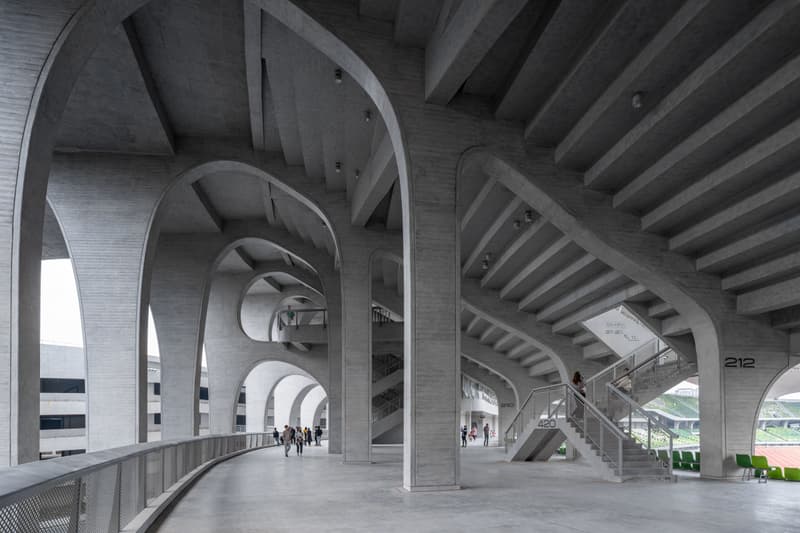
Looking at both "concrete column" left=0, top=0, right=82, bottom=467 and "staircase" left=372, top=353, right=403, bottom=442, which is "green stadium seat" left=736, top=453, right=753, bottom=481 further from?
"staircase" left=372, top=353, right=403, bottom=442

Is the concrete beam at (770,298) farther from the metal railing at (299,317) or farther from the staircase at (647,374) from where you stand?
the metal railing at (299,317)

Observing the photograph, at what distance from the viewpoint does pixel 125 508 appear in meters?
8.03

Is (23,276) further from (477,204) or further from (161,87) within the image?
(477,204)

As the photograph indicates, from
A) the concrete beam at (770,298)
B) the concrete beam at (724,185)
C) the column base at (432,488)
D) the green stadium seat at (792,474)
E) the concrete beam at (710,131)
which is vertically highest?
the concrete beam at (710,131)

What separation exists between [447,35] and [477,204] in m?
7.77

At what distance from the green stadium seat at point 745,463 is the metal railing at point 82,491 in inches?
522

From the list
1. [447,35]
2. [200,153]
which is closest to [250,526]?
[447,35]

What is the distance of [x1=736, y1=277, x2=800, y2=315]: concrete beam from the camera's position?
1691cm

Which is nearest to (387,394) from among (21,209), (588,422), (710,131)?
(588,422)

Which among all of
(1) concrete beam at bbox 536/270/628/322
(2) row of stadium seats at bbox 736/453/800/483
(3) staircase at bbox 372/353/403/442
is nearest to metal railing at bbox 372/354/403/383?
(3) staircase at bbox 372/353/403/442

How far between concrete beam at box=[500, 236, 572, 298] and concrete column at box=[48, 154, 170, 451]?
12191 mm

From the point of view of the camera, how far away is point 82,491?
5.66m

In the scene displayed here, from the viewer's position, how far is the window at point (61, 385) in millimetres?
45000

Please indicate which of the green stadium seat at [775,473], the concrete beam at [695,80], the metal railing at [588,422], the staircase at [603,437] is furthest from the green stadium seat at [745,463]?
the concrete beam at [695,80]
